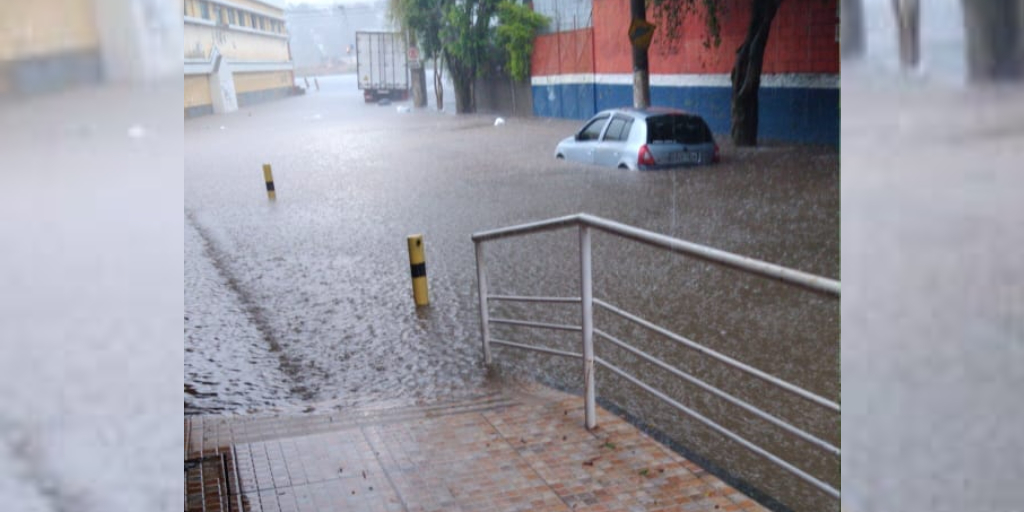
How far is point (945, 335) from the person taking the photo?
2361 millimetres

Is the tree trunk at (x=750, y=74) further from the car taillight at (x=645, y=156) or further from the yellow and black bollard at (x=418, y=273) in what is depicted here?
the yellow and black bollard at (x=418, y=273)

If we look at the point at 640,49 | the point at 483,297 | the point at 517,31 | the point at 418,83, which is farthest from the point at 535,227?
the point at 418,83

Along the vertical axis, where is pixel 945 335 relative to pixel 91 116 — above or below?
below

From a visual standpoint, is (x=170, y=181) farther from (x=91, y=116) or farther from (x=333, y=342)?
(x=333, y=342)

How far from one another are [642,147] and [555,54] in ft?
26.5

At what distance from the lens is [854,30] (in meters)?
0.98

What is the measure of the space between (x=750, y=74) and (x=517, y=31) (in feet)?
25.2

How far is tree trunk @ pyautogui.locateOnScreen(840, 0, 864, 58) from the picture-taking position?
0.98m

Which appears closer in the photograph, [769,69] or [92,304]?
[92,304]

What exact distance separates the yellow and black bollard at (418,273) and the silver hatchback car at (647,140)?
5681 mm

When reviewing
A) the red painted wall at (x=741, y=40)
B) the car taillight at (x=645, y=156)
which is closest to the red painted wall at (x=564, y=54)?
the red painted wall at (x=741, y=40)

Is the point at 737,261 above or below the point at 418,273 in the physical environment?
above

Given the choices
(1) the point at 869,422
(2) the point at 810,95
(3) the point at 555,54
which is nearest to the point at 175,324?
(1) the point at 869,422

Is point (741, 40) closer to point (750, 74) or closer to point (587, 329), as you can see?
point (750, 74)
